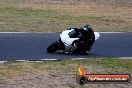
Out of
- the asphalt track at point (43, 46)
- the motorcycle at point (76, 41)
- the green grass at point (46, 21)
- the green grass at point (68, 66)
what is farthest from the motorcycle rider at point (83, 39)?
the green grass at point (46, 21)

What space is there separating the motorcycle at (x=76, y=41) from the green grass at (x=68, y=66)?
46.1 inches

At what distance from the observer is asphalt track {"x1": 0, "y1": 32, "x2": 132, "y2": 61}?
17828 mm

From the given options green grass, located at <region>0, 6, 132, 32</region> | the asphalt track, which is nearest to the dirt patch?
the asphalt track

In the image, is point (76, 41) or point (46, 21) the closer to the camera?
point (76, 41)

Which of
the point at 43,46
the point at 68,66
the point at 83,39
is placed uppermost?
the point at 83,39

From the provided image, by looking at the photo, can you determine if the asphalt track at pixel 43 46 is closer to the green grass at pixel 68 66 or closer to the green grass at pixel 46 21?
the green grass at pixel 68 66

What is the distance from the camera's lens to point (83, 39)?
17922 mm

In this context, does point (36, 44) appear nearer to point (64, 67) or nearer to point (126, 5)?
point (64, 67)

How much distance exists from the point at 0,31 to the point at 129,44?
5.65m

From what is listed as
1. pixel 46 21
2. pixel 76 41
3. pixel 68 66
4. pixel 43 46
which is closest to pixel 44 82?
pixel 68 66

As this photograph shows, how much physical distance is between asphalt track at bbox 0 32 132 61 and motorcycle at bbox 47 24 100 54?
215mm

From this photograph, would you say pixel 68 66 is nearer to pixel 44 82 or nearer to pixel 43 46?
pixel 44 82

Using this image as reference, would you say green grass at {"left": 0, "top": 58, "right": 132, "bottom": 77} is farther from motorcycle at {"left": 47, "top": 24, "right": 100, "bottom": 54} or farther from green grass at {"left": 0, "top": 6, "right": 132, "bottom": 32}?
green grass at {"left": 0, "top": 6, "right": 132, "bottom": 32}

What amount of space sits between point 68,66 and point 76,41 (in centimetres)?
270
